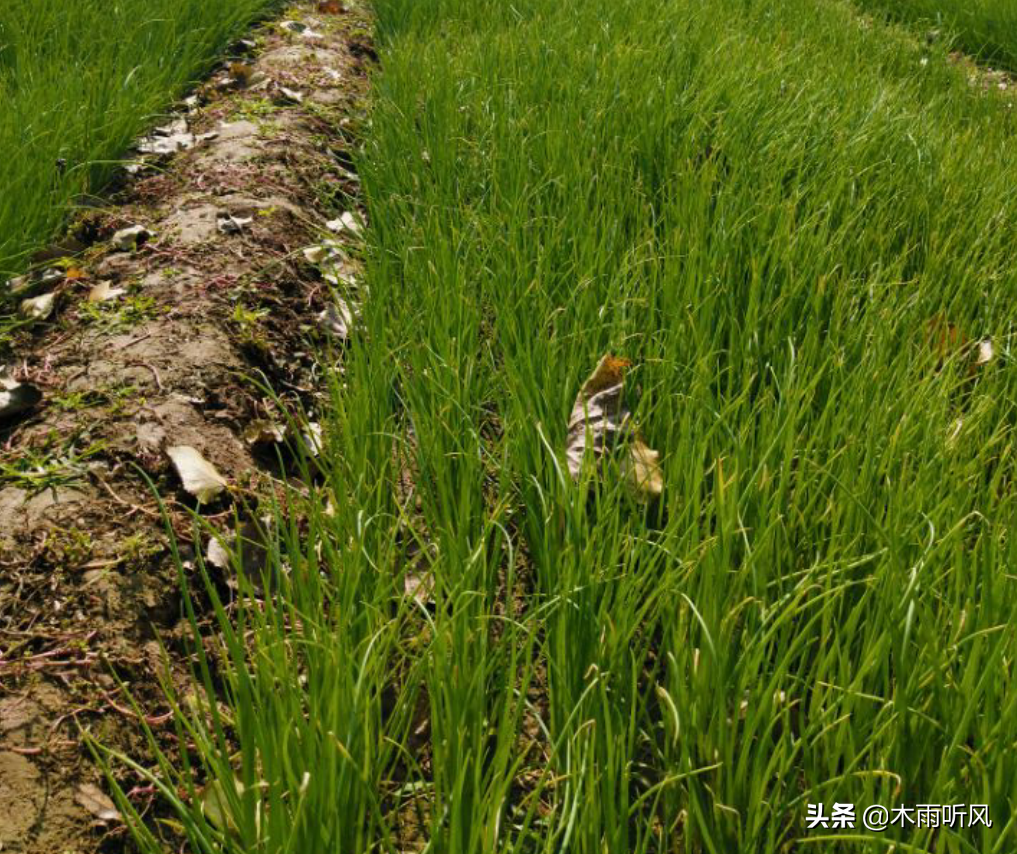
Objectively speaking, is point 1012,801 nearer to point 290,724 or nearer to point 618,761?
point 618,761

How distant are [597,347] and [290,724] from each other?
897mm

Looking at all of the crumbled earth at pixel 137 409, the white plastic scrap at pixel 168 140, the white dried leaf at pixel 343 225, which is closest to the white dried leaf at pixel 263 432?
the crumbled earth at pixel 137 409

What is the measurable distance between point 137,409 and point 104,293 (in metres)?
0.48

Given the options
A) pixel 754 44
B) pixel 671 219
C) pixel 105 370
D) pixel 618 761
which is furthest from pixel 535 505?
pixel 754 44

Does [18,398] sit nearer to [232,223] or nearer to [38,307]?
[38,307]

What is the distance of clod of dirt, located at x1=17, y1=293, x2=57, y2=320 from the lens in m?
1.88

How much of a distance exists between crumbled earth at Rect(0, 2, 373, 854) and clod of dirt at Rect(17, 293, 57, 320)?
0.02 metres

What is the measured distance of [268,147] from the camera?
2.61m

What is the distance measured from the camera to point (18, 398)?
1585mm

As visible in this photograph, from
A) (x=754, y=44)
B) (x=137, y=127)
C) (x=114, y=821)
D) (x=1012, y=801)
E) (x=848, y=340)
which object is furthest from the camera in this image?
(x=754, y=44)

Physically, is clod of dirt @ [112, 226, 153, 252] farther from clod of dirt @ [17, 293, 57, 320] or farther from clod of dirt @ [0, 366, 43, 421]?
clod of dirt @ [0, 366, 43, 421]

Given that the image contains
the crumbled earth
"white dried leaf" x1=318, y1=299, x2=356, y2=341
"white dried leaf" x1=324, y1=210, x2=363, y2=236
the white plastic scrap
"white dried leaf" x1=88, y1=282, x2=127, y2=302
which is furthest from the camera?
the white plastic scrap

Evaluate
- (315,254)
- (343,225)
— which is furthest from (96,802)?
(343,225)

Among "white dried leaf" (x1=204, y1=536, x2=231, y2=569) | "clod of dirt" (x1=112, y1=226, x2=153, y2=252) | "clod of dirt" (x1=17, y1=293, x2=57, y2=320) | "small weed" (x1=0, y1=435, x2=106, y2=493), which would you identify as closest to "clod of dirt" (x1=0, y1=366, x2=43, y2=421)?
"small weed" (x1=0, y1=435, x2=106, y2=493)
